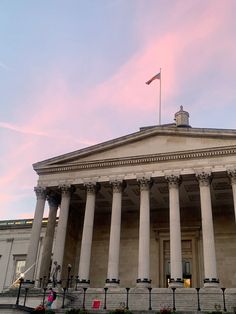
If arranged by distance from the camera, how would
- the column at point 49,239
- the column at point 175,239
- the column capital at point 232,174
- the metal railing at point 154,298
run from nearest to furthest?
1. the metal railing at point 154,298
2. the column at point 175,239
3. the column capital at point 232,174
4. the column at point 49,239

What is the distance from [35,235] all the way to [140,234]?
27.5ft

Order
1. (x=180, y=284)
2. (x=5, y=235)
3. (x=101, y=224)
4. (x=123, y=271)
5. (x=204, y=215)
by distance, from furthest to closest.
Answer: (x=5, y=235)
(x=101, y=224)
(x=123, y=271)
(x=204, y=215)
(x=180, y=284)

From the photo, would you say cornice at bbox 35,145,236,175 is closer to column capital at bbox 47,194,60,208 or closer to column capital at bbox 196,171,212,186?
column capital at bbox 196,171,212,186

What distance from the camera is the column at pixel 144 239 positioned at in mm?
24516

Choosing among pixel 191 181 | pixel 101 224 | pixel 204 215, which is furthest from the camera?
pixel 101 224

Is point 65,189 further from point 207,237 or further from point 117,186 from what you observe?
point 207,237

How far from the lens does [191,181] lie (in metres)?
29.0

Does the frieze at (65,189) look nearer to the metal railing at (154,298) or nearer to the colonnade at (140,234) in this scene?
the colonnade at (140,234)

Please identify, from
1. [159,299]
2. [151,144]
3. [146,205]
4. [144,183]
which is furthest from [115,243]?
[151,144]

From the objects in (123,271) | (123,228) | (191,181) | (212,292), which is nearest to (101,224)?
(123,228)

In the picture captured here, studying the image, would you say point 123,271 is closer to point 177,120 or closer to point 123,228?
point 123,228

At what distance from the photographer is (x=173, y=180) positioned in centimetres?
2695

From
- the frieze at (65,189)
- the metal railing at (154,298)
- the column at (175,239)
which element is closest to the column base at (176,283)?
the column at (175,239)

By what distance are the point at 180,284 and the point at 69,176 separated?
12.3 m
